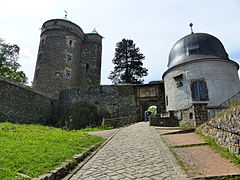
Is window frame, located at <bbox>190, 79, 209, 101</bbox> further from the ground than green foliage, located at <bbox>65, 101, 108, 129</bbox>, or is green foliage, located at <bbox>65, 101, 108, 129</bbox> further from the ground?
window frame, located at <bbox>190, 79, 209, 101</bbox>

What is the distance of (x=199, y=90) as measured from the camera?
1365cm

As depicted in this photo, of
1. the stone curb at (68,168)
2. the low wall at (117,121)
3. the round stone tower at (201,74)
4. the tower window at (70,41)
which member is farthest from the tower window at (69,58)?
A: the stone curb at (68,168)

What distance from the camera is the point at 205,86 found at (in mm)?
13461

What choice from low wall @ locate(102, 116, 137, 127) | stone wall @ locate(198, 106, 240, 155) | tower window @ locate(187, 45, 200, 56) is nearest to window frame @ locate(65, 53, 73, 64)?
low wall @ locate(102, 116, 137, 127)

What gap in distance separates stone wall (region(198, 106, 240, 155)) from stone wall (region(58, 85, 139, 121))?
498 inches

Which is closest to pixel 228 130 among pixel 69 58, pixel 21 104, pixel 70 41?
pixel 21 104

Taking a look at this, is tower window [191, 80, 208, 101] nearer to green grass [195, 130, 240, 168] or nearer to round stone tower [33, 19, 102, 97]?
green grass [195, 130, 240, 168]

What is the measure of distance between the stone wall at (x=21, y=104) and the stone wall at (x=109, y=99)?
9.32 feet

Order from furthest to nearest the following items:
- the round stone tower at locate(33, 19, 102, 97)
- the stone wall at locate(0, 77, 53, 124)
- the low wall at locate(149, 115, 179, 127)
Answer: the round stone tower at locate(33, 19, 102, 97)
the stone wall at locate(0, 77, 53, 124)
the low wall at locate(149, 115, 179, 127)

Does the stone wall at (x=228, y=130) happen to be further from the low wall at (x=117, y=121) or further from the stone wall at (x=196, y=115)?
the low wall at (x=117, y=121)

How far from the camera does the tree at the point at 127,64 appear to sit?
29188 millimetres

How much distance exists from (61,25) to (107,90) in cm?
1344

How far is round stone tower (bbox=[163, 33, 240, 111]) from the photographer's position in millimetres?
13336

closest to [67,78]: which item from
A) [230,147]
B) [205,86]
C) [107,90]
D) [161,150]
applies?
[107,90]
